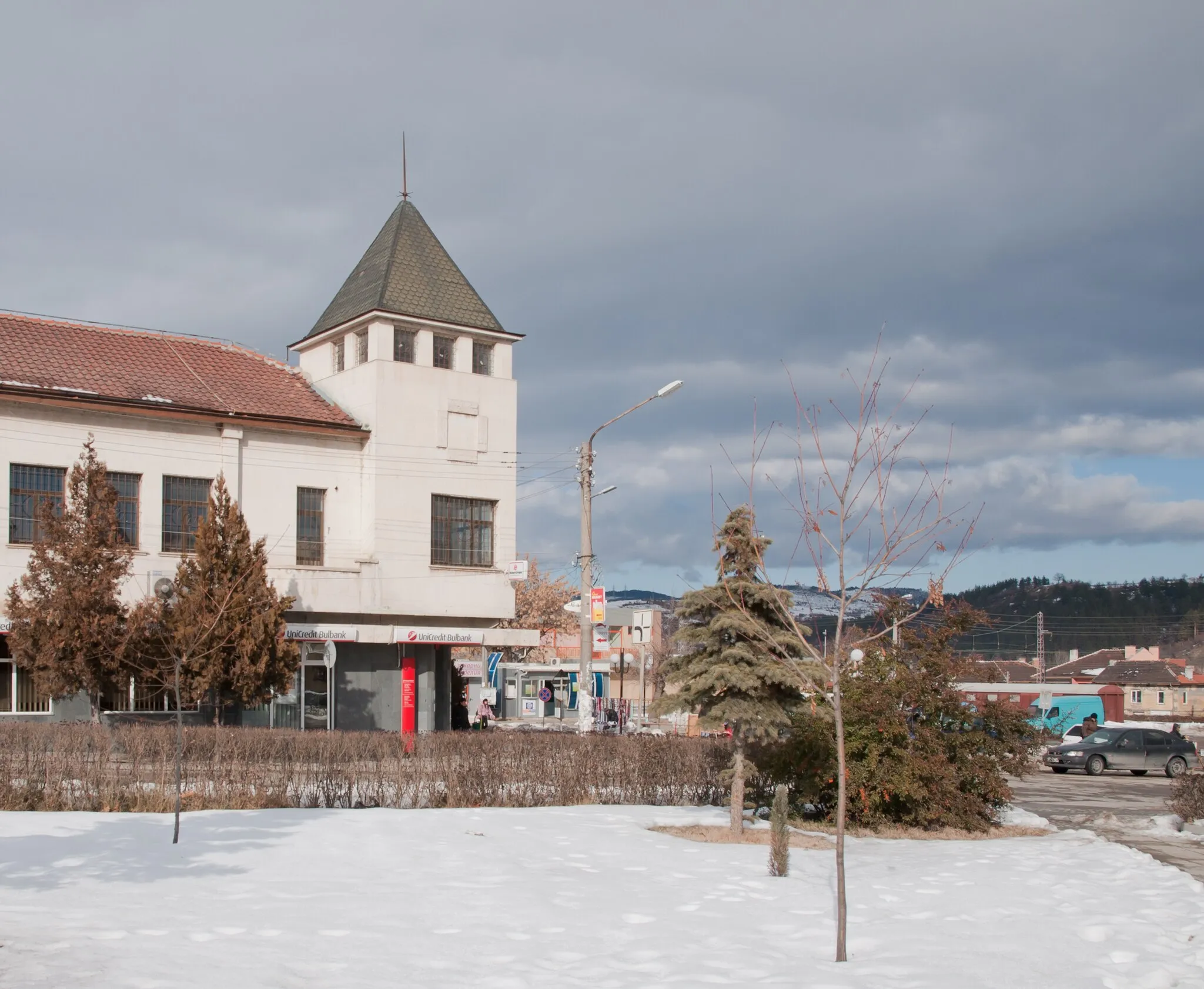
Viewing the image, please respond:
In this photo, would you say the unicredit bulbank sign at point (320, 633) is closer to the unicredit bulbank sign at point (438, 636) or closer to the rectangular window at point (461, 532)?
the unicredit bulbank sign at point (438, 636)

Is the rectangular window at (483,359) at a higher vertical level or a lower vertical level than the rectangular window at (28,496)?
higher

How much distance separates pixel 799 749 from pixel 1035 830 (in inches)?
149

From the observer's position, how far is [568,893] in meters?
12.1

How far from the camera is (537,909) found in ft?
36.8

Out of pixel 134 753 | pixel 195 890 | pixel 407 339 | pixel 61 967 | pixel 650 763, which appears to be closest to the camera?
pixel 61 967

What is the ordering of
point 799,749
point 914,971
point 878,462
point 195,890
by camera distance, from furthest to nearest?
point 799,749 < point 195,890 < point 878,462 < point 914,971

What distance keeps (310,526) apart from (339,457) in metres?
2.16

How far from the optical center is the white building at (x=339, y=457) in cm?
3256

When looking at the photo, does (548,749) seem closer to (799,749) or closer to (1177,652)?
(799,749)

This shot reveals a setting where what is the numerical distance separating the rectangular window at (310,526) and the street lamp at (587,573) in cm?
958

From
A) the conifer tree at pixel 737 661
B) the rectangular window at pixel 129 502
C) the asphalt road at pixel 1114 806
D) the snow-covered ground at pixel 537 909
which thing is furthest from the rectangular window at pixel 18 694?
the asphalt road at pixel 1114 806

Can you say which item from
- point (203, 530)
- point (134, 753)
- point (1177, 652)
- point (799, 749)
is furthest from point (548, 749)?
point (1177, 652)

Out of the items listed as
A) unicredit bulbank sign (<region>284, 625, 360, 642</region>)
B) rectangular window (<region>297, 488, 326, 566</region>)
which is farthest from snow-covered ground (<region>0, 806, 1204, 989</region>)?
rectangular window (<region>297, 488, 326, 566</region>)

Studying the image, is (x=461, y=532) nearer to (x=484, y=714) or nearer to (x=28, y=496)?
(x=484, y=714)
